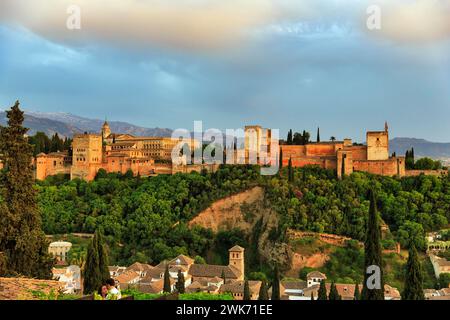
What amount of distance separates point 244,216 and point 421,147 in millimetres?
91801

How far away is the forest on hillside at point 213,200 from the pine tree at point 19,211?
2832 cm

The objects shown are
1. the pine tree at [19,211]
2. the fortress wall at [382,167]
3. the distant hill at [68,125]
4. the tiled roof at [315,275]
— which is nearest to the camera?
the pine tree at [19,211]

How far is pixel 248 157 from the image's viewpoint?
167ft

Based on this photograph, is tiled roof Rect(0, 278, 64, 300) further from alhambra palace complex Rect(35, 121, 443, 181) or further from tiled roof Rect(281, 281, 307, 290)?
alhambra palace complex Rect(35, 121, 443, 181)

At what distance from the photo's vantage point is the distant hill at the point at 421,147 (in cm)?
11919

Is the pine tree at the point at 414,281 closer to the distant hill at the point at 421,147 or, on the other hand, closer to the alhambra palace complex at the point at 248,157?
the alhambra palace complex at the point at 248,157

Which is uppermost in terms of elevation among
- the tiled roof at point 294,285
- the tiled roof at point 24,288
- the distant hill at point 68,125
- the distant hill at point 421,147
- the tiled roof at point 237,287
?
the distant hill at point 68,125

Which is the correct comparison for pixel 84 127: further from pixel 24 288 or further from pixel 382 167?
pixel 24 288

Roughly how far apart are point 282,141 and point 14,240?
4329 cm

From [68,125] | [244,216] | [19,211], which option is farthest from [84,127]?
[19,211]

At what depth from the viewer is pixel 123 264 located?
136 feet

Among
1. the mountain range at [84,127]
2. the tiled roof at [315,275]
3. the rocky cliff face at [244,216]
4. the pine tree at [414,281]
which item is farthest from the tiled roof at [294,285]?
the mountain range at [84,127]

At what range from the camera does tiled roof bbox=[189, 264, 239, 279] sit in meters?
37.0

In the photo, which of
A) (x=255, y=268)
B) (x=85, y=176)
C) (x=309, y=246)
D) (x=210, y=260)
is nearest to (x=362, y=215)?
(x=309, y=246)
